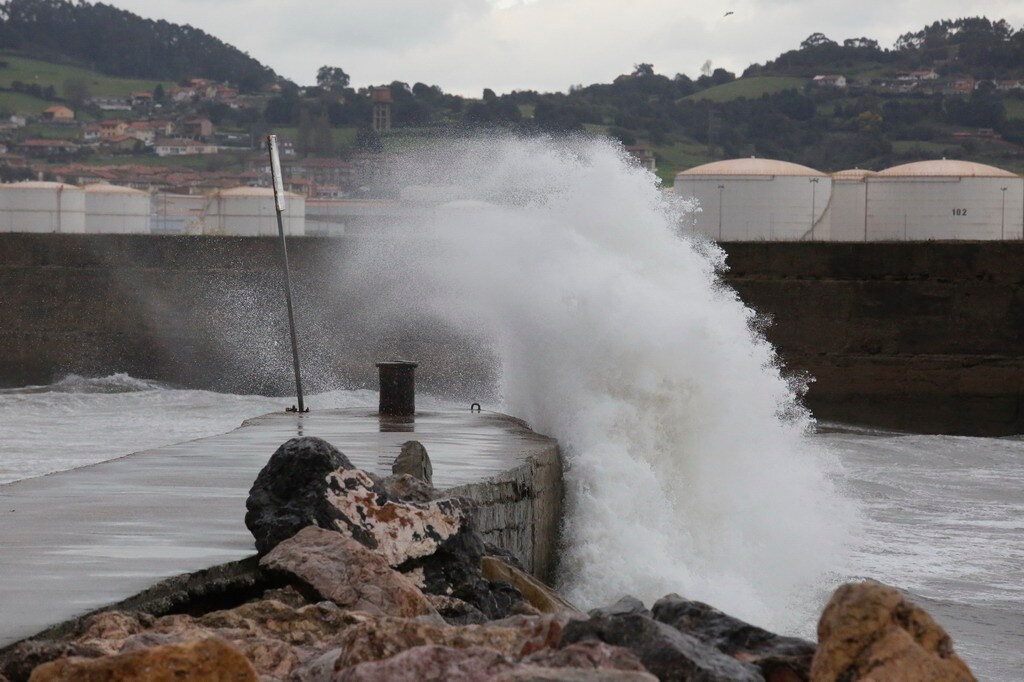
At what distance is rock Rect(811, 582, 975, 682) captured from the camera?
3.95 meters

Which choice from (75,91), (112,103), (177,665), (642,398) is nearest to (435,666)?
(177,665)

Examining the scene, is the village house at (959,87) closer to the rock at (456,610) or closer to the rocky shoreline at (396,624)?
the rocky shoreline at (396,624)

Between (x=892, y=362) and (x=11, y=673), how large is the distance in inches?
813

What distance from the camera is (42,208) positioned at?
43.1 meters

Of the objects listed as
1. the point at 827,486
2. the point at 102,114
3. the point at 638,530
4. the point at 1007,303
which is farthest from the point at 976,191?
the point at 102,114

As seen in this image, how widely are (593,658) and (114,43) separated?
159 m

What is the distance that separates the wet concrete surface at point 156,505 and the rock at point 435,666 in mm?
1243

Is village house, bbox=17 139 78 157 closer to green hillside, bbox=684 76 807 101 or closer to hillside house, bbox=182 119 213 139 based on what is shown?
hillside house, bbox=182 119 213 139

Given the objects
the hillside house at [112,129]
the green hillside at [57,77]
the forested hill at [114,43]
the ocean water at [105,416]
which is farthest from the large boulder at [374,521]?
the forested hill at [114,43]

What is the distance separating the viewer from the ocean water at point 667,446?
32.8ft

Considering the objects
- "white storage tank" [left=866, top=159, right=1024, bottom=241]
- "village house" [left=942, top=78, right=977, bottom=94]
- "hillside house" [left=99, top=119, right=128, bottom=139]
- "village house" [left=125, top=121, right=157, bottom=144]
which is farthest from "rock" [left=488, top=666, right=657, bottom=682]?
"village house" [left=942, top=78, right=977, bottom=94]

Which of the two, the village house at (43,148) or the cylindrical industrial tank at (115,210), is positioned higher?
the village house at (43,148)

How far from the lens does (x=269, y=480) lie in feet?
19.9

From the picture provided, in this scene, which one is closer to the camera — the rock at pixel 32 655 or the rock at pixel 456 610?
the rock at pixel 32 655
